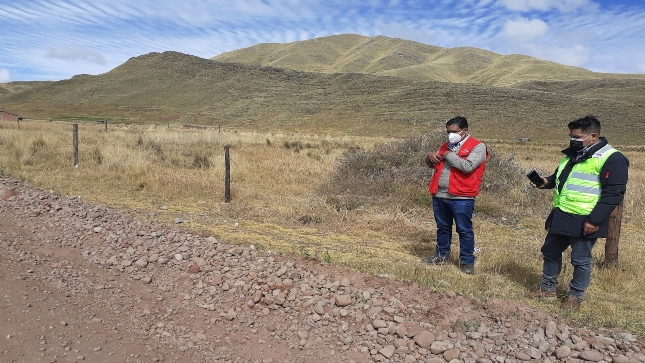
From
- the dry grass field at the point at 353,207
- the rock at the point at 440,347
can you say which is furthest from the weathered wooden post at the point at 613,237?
the rock at the point at 440,347

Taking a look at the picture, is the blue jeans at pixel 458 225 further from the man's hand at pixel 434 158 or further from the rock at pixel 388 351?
the rock at pixel 388 351

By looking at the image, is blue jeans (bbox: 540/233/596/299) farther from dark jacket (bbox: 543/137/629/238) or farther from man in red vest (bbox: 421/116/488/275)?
man in red vest (bbox: 421/116/488/275)

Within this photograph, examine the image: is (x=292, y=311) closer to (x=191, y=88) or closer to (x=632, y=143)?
(x=632, y=143)

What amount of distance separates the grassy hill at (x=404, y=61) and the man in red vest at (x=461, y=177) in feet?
327

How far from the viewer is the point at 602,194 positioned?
3889mm

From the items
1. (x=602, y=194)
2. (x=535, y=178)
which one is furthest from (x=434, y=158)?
(x=602, y=194)

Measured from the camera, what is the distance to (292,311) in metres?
3.91

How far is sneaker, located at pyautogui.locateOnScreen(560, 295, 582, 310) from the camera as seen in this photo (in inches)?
162

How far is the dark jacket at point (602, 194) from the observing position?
3785 millimetres

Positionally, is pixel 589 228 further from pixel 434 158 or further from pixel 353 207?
pixel 353 207

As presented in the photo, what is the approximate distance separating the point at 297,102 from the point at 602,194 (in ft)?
192

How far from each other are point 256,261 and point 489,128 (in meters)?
43.3

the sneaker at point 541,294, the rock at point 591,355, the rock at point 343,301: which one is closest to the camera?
the rock at point 591,355

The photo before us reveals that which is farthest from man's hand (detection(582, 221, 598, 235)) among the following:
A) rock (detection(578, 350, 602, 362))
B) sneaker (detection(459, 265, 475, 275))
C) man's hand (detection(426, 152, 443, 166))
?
man's hand (detection(426, 152, 443, 166))
